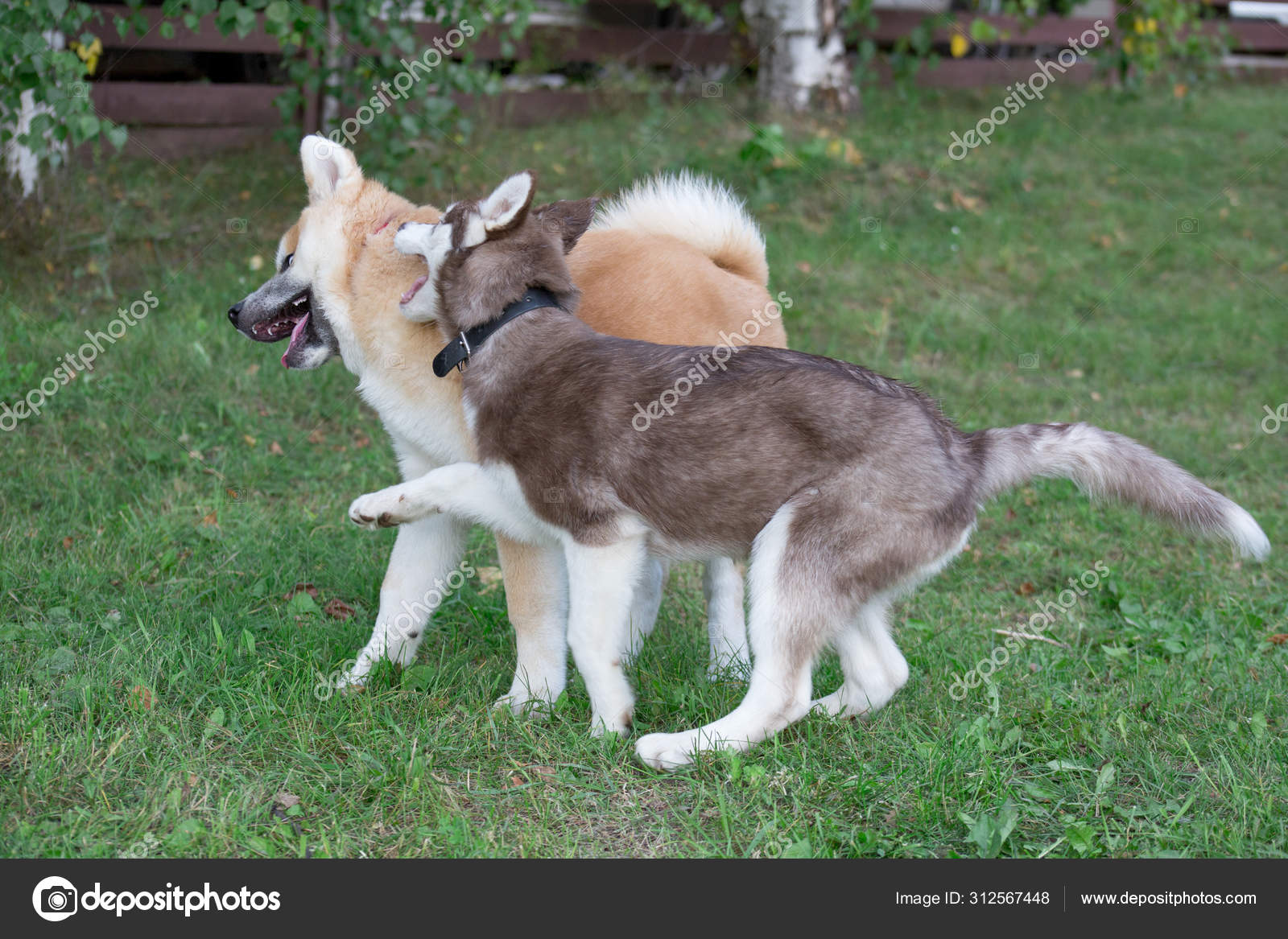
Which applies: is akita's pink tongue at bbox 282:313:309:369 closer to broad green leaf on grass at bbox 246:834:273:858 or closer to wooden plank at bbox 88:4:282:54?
broad green leaf on grass at bbox 246:834:273:858

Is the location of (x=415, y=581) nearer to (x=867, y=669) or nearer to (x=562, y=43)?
(x=867, y=669)

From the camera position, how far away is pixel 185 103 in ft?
27.5

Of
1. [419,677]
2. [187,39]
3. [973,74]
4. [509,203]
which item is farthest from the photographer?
[973,74]

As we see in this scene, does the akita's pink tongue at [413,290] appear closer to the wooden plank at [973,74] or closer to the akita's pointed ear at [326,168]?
the akita's pointed ear at [326,168]

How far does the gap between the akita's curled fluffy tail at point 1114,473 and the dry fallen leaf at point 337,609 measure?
7.46 feet

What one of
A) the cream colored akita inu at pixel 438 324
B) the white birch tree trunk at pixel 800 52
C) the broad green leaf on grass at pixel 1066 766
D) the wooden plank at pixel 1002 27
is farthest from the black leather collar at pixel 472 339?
the wooden plank at pixel 1002 27

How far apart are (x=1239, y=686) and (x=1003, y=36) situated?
9372 mm

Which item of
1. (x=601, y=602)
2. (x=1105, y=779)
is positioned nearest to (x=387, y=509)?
(x=601, y=602)

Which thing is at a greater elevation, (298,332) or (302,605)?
(298,332)

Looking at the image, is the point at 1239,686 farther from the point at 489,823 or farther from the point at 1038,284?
the point at 1038,284

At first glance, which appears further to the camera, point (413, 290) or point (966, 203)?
point (966, 203)

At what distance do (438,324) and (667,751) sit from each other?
1422mm
